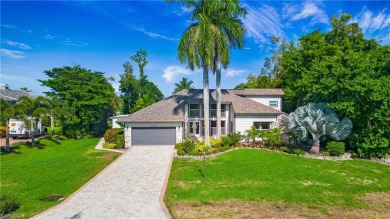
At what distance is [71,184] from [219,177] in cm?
928

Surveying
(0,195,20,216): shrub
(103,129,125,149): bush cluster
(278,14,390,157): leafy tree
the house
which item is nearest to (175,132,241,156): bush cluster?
the house

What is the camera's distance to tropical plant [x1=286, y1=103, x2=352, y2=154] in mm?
20911

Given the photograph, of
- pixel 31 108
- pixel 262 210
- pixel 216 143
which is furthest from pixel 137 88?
pixel 262 210

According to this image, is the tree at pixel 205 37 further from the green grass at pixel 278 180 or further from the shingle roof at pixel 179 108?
the green grass at pixel 278 180

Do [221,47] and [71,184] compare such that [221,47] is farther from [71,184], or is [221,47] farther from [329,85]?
[71,184]

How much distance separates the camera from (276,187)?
533 inches

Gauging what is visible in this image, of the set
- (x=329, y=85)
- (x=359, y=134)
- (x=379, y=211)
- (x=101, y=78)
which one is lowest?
(x=379, y=211)

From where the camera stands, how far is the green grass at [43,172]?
1241 cm

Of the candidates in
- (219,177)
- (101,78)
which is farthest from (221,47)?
(101,78)

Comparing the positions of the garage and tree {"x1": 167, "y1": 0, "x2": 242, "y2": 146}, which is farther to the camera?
the garage

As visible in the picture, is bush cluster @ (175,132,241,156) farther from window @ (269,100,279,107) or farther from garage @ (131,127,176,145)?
window @ (269,100,279,107)

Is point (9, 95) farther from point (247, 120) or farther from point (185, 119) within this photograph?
point (247, 120)

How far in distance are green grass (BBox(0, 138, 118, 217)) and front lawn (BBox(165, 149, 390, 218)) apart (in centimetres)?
612

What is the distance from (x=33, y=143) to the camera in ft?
89.8
